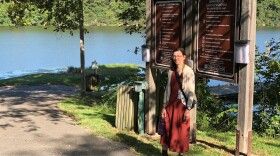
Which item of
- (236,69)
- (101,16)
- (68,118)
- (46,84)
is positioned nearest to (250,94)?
(236,69)

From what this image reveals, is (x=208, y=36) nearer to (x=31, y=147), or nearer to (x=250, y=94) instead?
(x=250, y=94)

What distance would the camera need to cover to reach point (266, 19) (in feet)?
259

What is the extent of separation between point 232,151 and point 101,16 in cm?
8568

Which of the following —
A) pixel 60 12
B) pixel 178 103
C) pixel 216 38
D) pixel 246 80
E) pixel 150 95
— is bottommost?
pixel 150 95

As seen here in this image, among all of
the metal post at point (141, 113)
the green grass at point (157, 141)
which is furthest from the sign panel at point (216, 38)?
the metal post at point (141, 113)

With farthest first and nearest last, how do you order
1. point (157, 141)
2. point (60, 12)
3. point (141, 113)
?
point (60, 12) → point (141, 113) → point (157, 141)

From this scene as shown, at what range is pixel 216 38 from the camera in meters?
5.56

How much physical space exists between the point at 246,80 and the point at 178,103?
0.98 metres

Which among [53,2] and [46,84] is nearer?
[53,2]

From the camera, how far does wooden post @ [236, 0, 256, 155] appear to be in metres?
5.07

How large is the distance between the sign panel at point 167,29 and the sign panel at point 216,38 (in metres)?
0.61

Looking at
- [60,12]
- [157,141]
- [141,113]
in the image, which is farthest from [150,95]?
[60,12]

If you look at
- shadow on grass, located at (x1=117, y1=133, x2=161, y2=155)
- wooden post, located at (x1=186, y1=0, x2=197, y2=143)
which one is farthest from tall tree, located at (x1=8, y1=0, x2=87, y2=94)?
wooden post, located at (x1=186, y1=0, x2=197, y2=143)

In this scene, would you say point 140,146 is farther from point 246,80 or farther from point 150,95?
point 246,80
